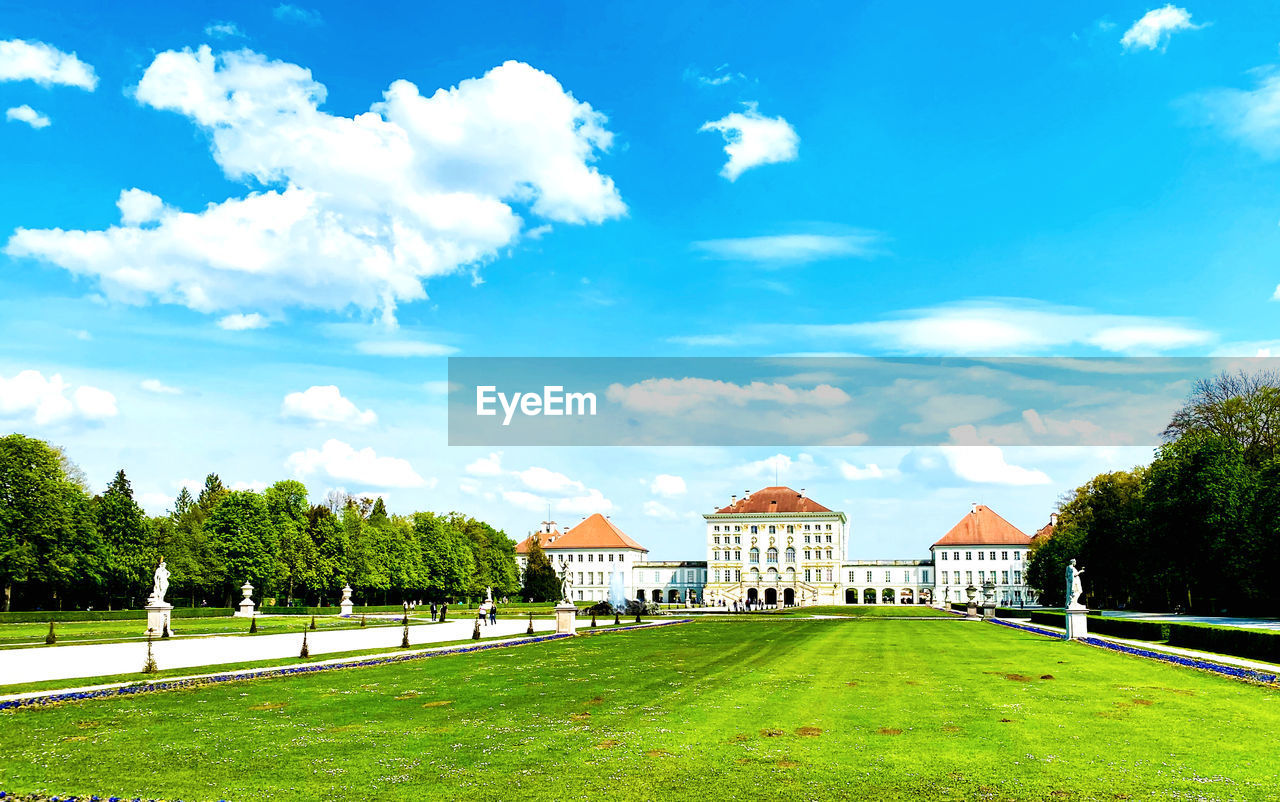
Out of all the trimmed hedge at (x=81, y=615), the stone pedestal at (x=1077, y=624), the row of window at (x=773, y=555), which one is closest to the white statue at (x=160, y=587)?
the trimmed hedge at (x=81, y=615)

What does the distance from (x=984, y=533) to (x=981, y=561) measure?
14.3 feet

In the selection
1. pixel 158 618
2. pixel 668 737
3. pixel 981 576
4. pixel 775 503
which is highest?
pixel 775 503

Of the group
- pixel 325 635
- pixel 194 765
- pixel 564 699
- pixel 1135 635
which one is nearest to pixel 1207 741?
pixel 564 699

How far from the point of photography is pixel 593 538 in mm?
155000

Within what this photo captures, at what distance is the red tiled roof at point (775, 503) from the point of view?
142 metres

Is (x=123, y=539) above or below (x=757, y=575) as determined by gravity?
above

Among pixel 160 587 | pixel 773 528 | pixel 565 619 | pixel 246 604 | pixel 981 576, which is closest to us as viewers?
pixel 160 587

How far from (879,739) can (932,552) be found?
13416 cm

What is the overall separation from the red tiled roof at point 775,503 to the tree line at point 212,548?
151 ft

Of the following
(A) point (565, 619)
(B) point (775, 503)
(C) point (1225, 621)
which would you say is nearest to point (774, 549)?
(B) point (775, 503)

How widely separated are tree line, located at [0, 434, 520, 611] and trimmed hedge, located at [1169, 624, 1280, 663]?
61.9 metres

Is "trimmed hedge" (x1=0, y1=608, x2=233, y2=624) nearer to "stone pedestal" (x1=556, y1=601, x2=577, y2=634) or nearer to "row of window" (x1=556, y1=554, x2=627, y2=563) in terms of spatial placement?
"stone pedestal" (x1=556, y1=601, x2=577, y2=634)

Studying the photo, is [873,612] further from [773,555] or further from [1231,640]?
[1231,640]

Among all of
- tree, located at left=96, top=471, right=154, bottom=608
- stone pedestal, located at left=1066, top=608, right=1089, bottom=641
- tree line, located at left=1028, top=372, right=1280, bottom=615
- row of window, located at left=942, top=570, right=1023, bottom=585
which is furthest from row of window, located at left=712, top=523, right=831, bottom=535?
stone pedestal, located at left=1066, top=608, right=1089, bottom=641
